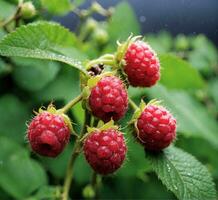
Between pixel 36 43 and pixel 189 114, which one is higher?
pixel 36 43

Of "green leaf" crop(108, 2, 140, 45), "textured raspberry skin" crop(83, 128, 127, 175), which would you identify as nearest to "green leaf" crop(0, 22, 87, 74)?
"textured raspberry skin" crop(83, 128, 127, 175)

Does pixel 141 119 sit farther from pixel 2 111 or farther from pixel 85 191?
pixel 2 111

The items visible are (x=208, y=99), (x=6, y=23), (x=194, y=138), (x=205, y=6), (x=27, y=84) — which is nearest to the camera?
(x=6, y=23)

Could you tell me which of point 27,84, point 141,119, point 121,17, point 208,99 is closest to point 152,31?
point 208,99

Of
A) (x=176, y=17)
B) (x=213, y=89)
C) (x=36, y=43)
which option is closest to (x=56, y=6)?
(x=36, y=43)

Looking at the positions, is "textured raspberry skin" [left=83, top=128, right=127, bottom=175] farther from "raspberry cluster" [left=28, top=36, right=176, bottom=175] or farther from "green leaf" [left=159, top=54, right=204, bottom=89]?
"green leaf" [left=159, top=54, right=204, bottom=89]

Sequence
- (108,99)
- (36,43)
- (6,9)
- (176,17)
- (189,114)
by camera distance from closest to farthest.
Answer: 1. (108,99)
2. (36,43)
3. (6,9)
4. (189,114)
5. (176,17)

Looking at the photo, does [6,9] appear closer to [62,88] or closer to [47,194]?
[62,88]
